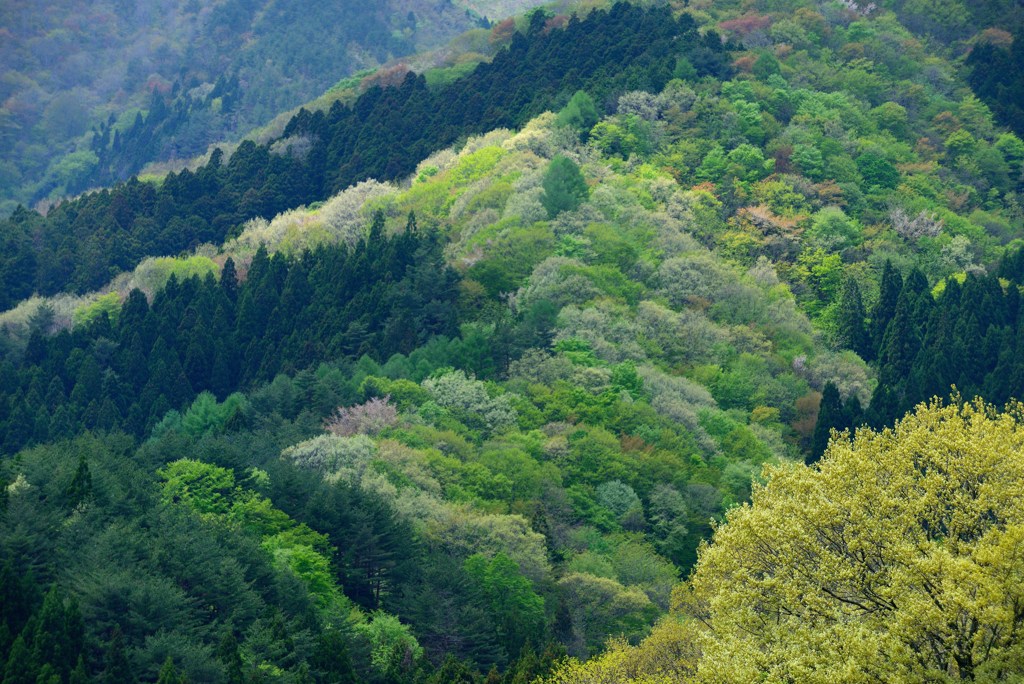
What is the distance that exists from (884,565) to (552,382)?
63.0m

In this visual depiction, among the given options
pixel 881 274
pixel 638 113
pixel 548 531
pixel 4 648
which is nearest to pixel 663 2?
pixel 638 113

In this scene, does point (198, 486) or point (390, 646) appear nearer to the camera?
point (390, 646)

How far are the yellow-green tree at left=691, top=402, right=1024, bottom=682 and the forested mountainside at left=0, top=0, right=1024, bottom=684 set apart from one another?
0.12 metres

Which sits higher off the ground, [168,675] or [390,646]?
[168,675]

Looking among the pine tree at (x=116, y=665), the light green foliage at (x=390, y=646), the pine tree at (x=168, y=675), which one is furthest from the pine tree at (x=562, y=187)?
the pine tree at (x=168, y=675)

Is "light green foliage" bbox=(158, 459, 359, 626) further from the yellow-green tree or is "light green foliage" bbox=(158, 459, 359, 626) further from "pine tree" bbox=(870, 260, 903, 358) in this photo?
"pine tree" bbox=(870, 260, 903, 358)

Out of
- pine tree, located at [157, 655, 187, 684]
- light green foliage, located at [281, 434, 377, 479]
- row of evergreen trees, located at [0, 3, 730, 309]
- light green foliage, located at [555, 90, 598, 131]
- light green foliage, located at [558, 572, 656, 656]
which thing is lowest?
row of evergreen trees, located at [0, 3, 730, 309]

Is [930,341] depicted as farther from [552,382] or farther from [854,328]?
[552,382]

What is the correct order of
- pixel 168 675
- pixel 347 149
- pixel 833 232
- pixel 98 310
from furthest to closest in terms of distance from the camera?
pixel 347 149, pixel 833 232, pixel 98 310, pixel 168 675

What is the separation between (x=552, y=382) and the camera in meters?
110

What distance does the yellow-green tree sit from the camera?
43.5 metres

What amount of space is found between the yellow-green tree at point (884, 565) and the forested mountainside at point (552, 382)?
0.12 meters

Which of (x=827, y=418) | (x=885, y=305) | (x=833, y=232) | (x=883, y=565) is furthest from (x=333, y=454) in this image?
(x=833, y=232)

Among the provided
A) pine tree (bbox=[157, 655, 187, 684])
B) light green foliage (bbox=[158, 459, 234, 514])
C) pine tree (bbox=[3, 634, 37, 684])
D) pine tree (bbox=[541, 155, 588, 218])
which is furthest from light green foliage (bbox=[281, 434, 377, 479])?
pine tree (bbox=[541, 155, 588, 218])
